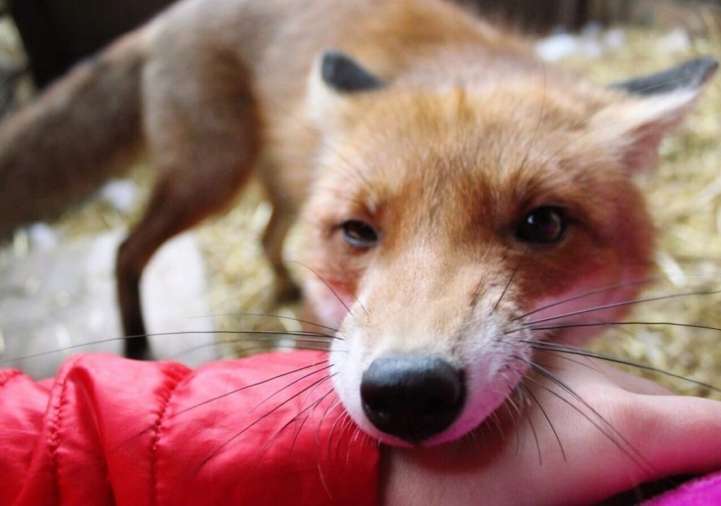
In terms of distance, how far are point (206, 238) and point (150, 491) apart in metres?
2.54

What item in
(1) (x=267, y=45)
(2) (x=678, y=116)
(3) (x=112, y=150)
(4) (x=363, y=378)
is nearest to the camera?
(4) (x=363, y=378)

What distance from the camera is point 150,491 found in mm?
1161

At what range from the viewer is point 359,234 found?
5.64 ft

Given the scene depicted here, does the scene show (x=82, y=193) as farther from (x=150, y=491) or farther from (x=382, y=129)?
(x=150, y=491)

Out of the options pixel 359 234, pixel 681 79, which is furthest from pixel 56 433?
pixel 681 79

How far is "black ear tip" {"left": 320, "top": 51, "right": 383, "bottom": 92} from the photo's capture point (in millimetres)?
2105

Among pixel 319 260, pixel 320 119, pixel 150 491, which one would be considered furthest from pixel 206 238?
pixel 150 491

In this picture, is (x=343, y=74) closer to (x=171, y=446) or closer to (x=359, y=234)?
(x=359, y=234)

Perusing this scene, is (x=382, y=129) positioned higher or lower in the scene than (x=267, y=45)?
lower

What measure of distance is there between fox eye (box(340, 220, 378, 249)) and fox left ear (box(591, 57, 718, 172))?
61 cm

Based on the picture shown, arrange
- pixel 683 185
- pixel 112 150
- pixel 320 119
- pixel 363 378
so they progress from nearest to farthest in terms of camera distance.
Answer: pixel 363 378 → pixel 320 119 → pixel 112 150 → pixel 683 185

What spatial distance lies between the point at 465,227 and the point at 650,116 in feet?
2.19

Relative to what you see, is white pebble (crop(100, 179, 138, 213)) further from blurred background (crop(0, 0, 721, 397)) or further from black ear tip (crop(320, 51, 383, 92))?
black ear tip (crop(320, 51, 383, 92))

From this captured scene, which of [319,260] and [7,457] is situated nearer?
[7,457]
